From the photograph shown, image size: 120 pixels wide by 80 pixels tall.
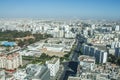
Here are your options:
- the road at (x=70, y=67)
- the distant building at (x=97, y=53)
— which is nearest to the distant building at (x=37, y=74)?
the road at (x=70, y=67)

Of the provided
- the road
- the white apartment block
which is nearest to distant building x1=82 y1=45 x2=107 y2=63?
the road

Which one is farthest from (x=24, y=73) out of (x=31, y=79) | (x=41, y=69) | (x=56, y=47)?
(x=56, y=47)

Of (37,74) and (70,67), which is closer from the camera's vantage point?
(37,74)

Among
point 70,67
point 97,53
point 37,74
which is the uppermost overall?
point 37,74

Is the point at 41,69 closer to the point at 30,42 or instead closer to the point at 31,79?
the point at 31,79

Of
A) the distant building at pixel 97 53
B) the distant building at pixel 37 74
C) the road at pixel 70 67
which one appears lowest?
the road at pixel 70 67

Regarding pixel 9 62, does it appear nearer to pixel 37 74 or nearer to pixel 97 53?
pixel 37 74

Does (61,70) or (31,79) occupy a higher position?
(31,79)

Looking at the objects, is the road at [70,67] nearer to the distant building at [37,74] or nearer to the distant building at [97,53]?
the distant building at [97,53]

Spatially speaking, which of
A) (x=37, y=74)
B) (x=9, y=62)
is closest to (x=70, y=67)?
(x=9, y=62)

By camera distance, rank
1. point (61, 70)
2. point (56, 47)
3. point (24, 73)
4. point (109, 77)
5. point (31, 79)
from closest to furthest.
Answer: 1. point (31, 79)
2. point (109, 77)
3. point (24, 73)
4. point (61, 70)
5. point (56, 47)

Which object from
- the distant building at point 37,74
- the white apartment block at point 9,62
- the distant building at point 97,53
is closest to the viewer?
the distant building at point 37,74
